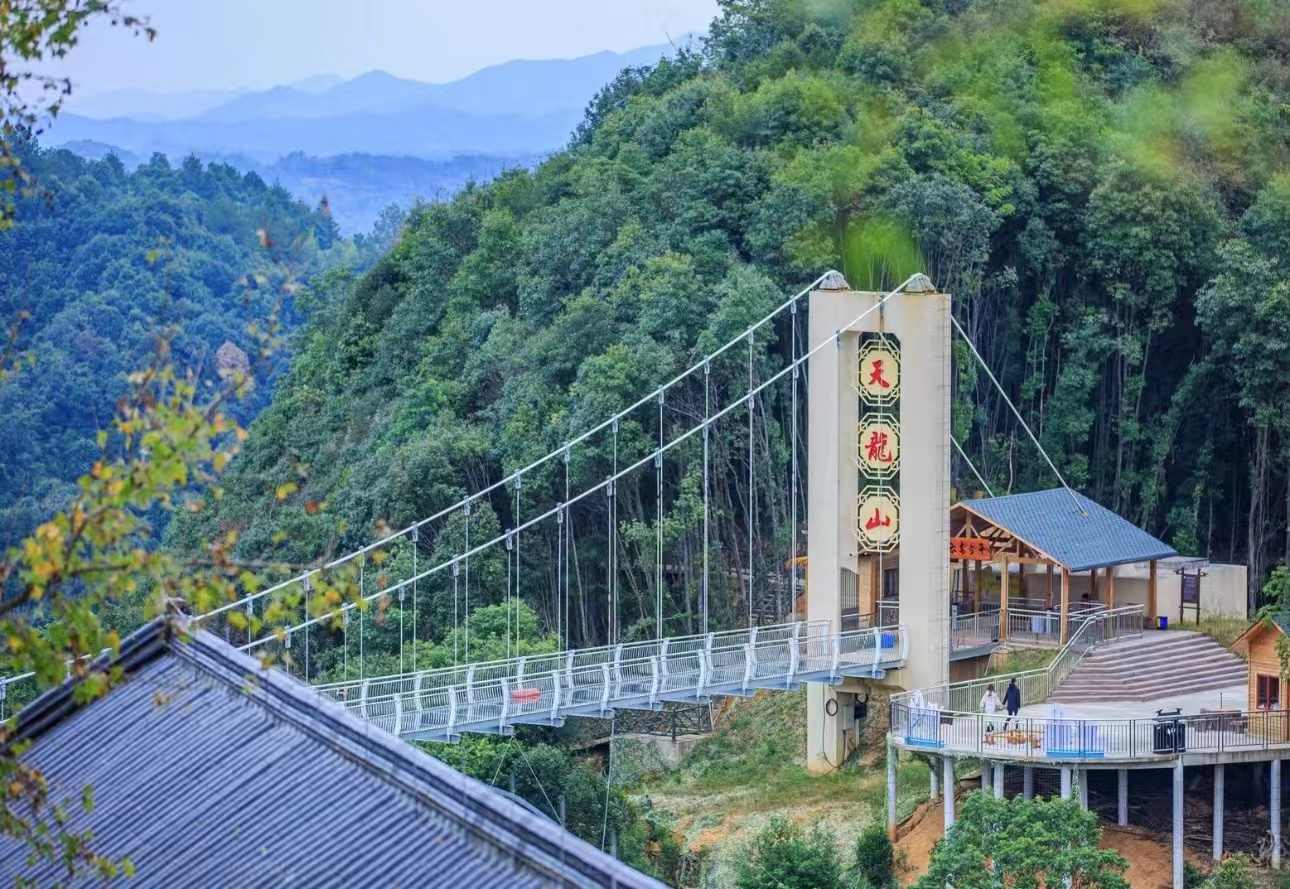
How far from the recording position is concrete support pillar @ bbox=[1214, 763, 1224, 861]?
21234 millimetres

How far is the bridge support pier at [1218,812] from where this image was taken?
21.2m

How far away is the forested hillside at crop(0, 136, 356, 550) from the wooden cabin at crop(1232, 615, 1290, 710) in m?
20.7

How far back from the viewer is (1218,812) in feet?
69.6

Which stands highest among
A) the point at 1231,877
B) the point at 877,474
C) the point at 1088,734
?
the point at 877,474

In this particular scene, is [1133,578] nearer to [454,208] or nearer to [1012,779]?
[1012,779]

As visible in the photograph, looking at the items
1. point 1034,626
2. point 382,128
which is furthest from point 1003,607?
point 382,128

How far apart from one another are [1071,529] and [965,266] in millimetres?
5557

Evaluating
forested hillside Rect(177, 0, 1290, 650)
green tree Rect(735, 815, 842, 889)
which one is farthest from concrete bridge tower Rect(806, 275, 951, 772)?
green tree Rect(735, 815, 842, 889)

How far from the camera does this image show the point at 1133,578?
2670 centimetres

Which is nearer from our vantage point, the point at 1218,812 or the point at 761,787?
the point at 1218,812

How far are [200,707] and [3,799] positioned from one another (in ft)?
9.65

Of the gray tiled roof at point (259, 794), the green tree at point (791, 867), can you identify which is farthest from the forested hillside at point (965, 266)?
the gray tiled roof at point (259, 794)

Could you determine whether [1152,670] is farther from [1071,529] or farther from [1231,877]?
[1231,877]

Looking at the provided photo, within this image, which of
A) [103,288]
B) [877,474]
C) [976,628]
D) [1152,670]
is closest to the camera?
[1152,670]
